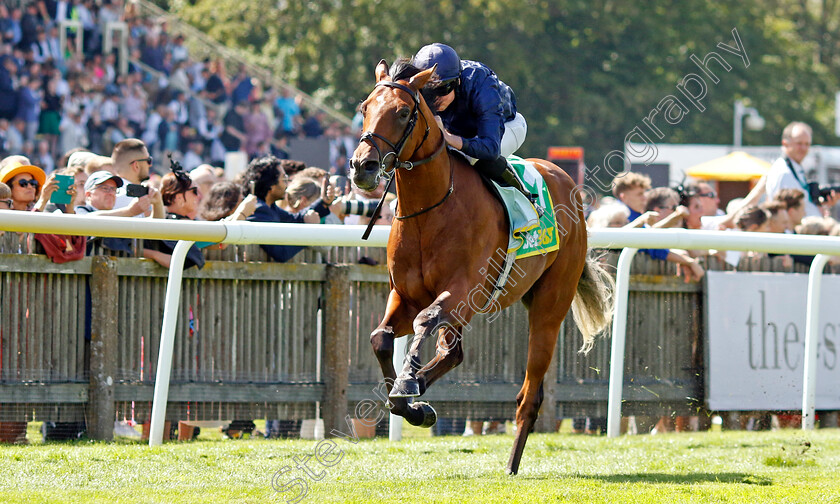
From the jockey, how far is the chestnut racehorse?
0.40 feet

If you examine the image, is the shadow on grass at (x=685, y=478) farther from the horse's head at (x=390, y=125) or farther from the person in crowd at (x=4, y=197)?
the person in crowd at (x=4, y=197)

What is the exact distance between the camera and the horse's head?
4.79 metres

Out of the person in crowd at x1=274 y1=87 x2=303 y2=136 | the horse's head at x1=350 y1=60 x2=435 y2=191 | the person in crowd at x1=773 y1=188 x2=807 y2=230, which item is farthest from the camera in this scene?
the person in crowd at x1=274 y1=87 x2=303 y2=136

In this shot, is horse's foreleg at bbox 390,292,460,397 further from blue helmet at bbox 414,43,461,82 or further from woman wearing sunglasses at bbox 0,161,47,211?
woman wearing sunglasses at bbox 0,161,47,211

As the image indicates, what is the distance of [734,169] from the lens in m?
17.2

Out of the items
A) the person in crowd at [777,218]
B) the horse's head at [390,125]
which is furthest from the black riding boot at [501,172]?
the person in crowd at [777,218]

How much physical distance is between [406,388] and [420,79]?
1.43 metres

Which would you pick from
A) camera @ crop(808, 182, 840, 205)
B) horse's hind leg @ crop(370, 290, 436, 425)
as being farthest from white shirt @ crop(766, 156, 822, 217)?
horse's hind leg @ crop(370, 290, 436, 425)

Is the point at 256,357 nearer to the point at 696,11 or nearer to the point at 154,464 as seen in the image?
the point at 154,464

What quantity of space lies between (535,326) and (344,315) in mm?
1548

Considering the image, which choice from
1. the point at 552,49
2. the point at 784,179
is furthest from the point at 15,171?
the point at 552,49

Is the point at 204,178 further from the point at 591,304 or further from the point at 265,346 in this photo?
the point at 591,304

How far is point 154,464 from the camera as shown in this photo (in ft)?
18.2

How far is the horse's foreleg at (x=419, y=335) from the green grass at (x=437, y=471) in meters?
0.46
